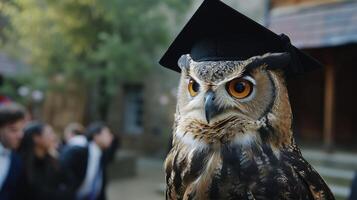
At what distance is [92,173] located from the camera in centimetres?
378

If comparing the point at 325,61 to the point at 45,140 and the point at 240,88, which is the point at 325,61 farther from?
the point at 240,88

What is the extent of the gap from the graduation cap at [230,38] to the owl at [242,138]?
0.05 meters

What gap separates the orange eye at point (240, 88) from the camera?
1154mm

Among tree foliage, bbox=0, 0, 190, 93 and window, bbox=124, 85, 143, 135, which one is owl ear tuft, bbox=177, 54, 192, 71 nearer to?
tree foliage, bbox=0, 0, 190, 93

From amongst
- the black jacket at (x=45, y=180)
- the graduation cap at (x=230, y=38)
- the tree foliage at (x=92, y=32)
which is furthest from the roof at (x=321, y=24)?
the graduation cap at (x=230, y=38)

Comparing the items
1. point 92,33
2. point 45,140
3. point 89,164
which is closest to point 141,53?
point 92,33

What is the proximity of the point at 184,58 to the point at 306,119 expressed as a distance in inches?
358

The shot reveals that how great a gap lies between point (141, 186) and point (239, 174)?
7.58 m

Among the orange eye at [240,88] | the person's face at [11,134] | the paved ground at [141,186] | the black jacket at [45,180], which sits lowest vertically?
the paved ground at [141,186]

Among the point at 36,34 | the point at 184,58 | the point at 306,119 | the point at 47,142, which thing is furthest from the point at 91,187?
the point at 306,119

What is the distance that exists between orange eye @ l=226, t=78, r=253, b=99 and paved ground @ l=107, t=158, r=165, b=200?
6414 millimetres

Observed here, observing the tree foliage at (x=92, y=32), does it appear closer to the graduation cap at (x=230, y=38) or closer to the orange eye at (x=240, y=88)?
the graduation cap at (x=230, y=38)

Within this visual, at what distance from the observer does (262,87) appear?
117cm

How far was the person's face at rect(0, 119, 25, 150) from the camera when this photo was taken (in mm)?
2845
